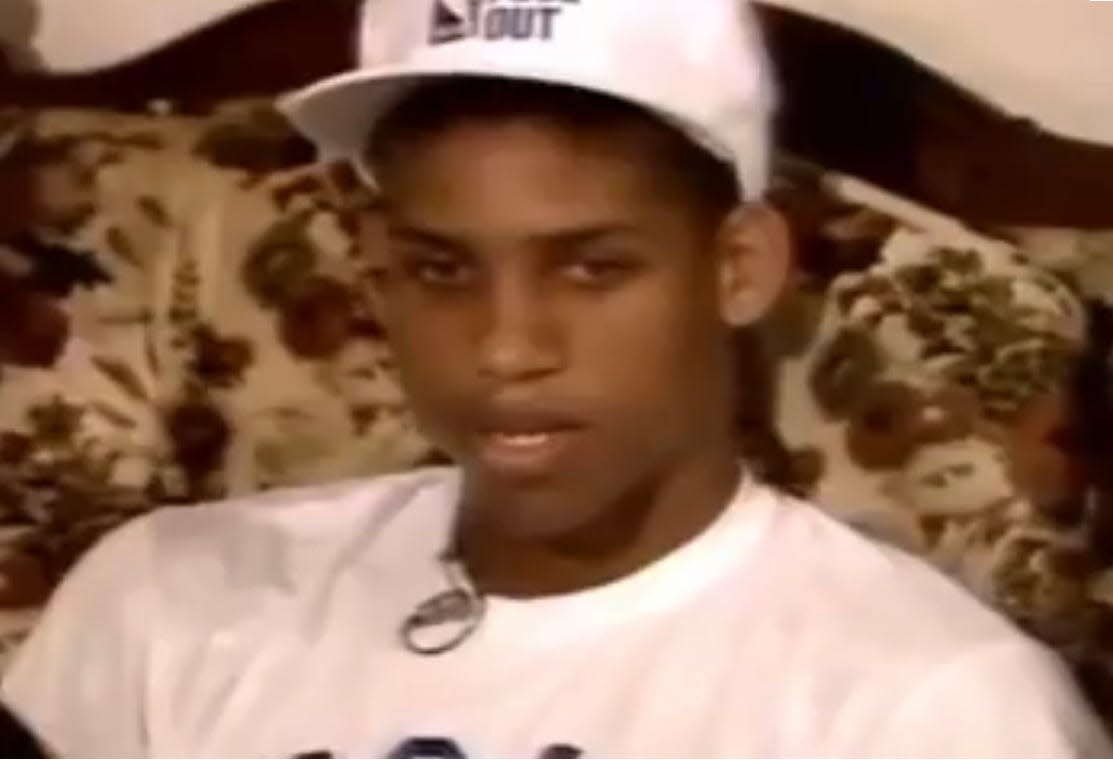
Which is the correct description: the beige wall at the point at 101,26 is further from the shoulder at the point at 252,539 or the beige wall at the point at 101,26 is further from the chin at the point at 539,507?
the chin at the point at 539,507

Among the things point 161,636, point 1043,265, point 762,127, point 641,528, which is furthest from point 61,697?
point 1043,265

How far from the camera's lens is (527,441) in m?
1.18

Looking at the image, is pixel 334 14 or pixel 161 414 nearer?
pixel 161 414

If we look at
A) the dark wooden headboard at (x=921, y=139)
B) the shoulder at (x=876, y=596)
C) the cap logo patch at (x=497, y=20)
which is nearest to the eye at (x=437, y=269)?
the cap logo patch at (x=497, y=20)

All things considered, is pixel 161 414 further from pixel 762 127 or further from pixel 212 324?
pixel 762 127

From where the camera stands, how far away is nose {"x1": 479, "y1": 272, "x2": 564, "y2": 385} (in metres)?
1.16

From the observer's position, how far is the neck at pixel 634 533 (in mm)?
1254

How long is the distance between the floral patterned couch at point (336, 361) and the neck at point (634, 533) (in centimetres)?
19

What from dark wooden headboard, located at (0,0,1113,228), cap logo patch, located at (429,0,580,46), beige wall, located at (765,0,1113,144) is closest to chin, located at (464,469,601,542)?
cap logo patch, located at (429,0,580,46)

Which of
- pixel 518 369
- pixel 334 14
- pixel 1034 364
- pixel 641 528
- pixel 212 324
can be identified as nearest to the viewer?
pixel 518 369

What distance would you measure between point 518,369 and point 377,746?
217 millimetres

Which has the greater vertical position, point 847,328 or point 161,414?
point 847,328

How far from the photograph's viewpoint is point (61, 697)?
53.4 inches

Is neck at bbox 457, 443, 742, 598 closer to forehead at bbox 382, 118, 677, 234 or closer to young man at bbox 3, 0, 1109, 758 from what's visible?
young man at bbox 3, 0, 1109, 758
